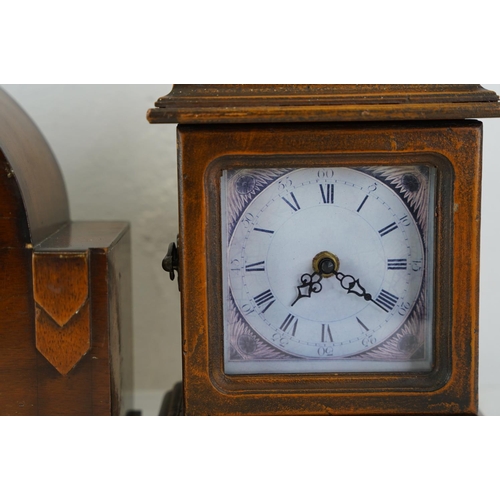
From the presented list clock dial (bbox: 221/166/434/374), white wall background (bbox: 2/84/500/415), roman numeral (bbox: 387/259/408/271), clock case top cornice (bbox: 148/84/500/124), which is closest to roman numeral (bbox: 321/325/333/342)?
clock dial (bbox: 221/166/434/374)

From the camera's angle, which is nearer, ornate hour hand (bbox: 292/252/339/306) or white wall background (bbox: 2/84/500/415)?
ornate hour hand (bbox: 292/252/339/306)

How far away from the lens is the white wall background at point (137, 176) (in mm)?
1549

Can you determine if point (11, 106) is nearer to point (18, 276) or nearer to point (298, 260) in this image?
point (18, 276)

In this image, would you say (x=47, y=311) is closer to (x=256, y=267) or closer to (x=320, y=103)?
(x=256, y=267)

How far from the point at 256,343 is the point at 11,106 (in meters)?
0.62

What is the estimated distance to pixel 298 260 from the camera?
1.14m

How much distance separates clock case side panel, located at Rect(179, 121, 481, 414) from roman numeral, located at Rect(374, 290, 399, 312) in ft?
0.22

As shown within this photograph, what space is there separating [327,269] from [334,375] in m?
0.16

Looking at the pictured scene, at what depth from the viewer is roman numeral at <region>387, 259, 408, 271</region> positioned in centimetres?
114

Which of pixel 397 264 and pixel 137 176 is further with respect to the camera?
pixel 137 176

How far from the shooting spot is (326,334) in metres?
1.16

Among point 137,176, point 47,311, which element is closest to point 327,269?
point 47,311

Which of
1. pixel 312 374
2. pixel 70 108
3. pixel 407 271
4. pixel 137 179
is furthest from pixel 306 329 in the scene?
pixel 70 108

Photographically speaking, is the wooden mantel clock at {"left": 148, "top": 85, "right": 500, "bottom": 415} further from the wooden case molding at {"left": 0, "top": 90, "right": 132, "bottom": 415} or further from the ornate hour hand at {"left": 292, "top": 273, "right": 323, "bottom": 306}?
the wooden case molding at {"left": 0, "top": 90, "right": 132, "bottom": 415}
